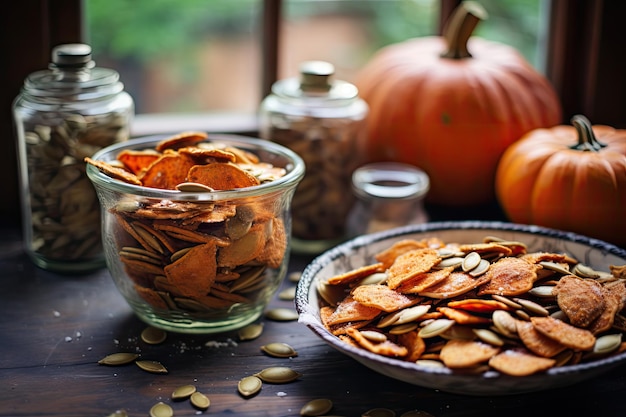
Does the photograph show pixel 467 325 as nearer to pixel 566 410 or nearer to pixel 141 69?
pixel 566 410

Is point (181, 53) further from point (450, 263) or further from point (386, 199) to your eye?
point (450, 263)

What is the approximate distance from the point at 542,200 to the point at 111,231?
2.01ft

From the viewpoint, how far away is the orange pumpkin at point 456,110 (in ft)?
4.18

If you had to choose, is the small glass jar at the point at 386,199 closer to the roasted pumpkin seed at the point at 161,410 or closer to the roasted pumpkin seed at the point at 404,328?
the roasted pumpkin seed at the point at 404,328

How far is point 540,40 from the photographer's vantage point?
4.89 feet

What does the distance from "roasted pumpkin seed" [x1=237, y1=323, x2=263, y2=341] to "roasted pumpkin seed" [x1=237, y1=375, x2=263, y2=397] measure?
0.09 metres

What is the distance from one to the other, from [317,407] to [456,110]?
2.03ft

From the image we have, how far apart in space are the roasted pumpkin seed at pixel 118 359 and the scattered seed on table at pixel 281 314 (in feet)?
0.61

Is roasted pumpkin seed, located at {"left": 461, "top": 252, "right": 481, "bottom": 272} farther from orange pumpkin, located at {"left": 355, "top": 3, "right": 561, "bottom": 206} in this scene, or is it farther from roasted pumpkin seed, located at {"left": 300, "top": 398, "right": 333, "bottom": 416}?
orange pumpkin, located at {"left": 355, "top": 3, "right": 561, "bottom": 206}

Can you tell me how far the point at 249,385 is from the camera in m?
0.86

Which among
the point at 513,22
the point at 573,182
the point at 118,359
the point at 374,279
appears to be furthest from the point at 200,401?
the point at 513,22

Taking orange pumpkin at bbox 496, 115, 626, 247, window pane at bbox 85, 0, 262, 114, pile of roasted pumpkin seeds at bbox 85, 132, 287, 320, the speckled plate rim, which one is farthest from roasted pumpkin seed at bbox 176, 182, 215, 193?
window pane at bbox 85, 0, 262, 114

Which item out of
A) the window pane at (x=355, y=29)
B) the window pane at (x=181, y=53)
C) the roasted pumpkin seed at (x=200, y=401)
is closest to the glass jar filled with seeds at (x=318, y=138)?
the roasted pumpkin seed at (x=200, y=401)

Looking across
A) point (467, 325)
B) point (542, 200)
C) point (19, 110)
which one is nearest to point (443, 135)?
point (542, 200)
